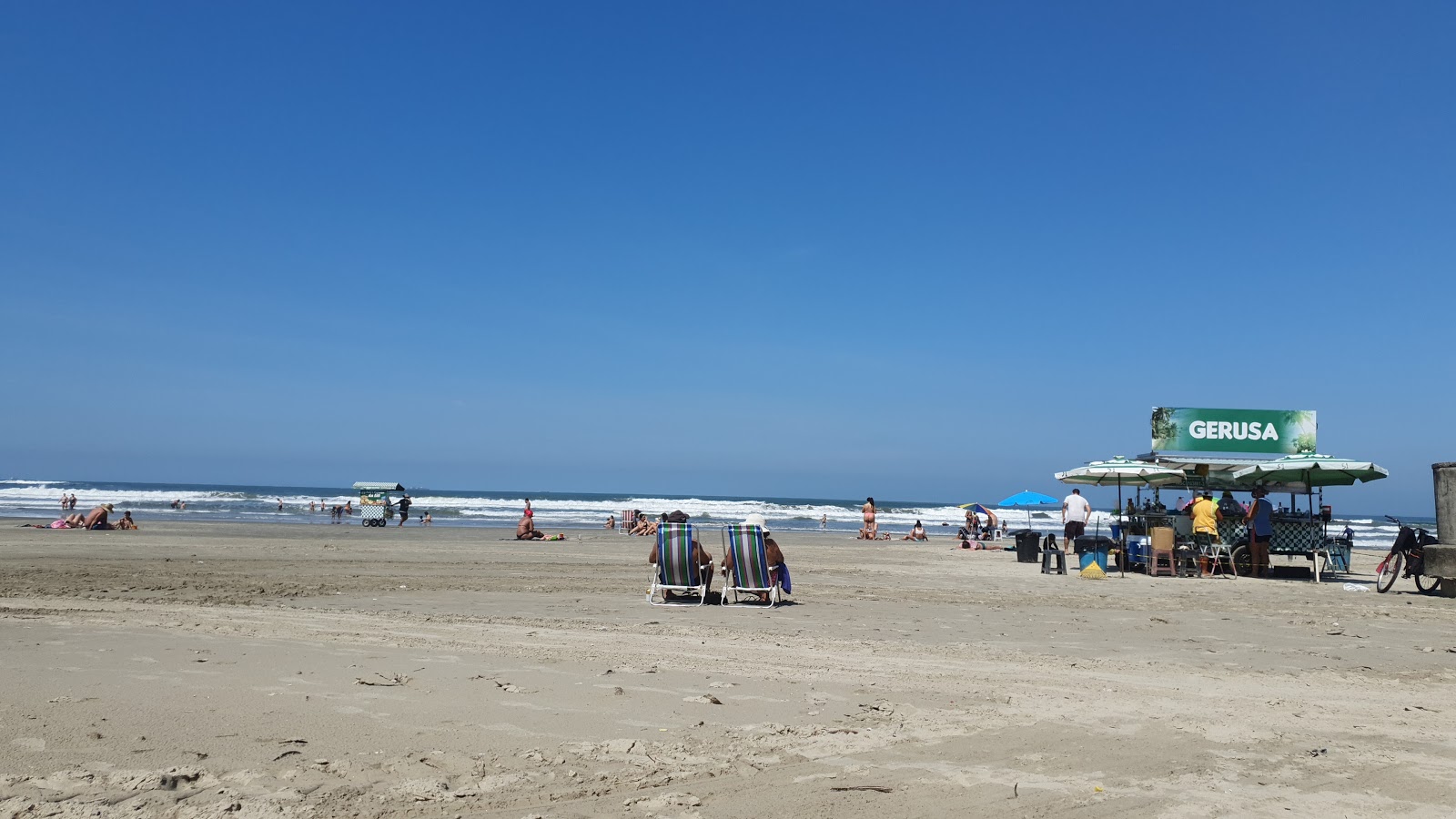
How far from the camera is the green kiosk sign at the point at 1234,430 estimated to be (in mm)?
18156

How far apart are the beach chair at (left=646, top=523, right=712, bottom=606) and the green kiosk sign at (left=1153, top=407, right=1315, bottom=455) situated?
11062 millimetres

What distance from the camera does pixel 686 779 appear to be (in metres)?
4.12

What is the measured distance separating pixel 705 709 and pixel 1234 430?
52.8ft

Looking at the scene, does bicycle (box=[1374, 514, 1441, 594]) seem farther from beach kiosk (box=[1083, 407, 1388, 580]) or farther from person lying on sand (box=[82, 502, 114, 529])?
person lying on sand (box=[82, 502, 114, 529])

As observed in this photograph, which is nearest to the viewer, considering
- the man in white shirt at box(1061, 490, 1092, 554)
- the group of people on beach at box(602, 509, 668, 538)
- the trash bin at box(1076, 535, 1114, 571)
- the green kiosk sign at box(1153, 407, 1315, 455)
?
the trash bin at box(1076, 535, 1114, 571)

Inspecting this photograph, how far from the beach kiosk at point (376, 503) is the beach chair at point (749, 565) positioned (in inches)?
1044

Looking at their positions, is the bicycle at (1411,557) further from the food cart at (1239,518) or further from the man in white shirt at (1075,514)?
the man in white shirt at (1075,514)

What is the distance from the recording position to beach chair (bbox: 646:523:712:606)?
10.6m

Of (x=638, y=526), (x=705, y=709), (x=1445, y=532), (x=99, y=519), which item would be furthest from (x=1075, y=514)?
(x=99, y=519)

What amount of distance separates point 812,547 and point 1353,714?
60.7ft

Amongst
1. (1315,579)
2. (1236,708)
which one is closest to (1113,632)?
(1236,708)

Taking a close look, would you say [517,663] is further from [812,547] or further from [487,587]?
[812,547]

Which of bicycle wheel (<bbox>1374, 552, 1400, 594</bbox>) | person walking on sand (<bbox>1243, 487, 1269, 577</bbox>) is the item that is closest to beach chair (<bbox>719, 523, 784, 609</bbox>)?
bicycle wheel (<bbox>1374, 552, 1400, 594</bbox>)

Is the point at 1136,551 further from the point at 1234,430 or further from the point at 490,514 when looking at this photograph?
the point at 490,514
